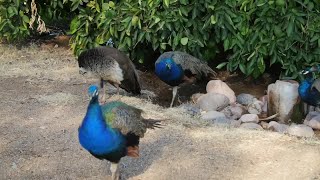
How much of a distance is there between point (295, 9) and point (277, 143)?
205cm

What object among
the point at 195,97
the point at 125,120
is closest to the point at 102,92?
the point at 195,97

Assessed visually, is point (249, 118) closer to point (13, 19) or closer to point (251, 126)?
point (251, 126)

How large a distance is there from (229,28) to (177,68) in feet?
2.59

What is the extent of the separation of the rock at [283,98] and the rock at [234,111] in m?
0.35

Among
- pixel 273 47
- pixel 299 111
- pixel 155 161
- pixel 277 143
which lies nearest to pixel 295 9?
pixel 273 47

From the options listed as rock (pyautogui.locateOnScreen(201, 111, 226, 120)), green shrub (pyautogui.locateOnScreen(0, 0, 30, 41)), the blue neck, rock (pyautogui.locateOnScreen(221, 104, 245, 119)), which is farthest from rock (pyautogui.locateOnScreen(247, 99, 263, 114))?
the blue neck

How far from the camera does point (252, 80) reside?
745 centimetres

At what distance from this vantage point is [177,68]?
631 centimetres

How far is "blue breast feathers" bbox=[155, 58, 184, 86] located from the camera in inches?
247

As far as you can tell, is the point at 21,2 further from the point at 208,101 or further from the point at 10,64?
the point at 208,101

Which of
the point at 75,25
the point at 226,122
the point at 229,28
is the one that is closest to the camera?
the point at 226,122

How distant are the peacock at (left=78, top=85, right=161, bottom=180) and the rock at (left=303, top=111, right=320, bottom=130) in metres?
2.76

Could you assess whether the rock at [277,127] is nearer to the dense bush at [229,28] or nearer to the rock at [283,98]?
the rock at [283,98]

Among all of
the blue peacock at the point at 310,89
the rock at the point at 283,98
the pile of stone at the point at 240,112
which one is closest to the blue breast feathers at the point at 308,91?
the blue peacock at the point at 310,89
